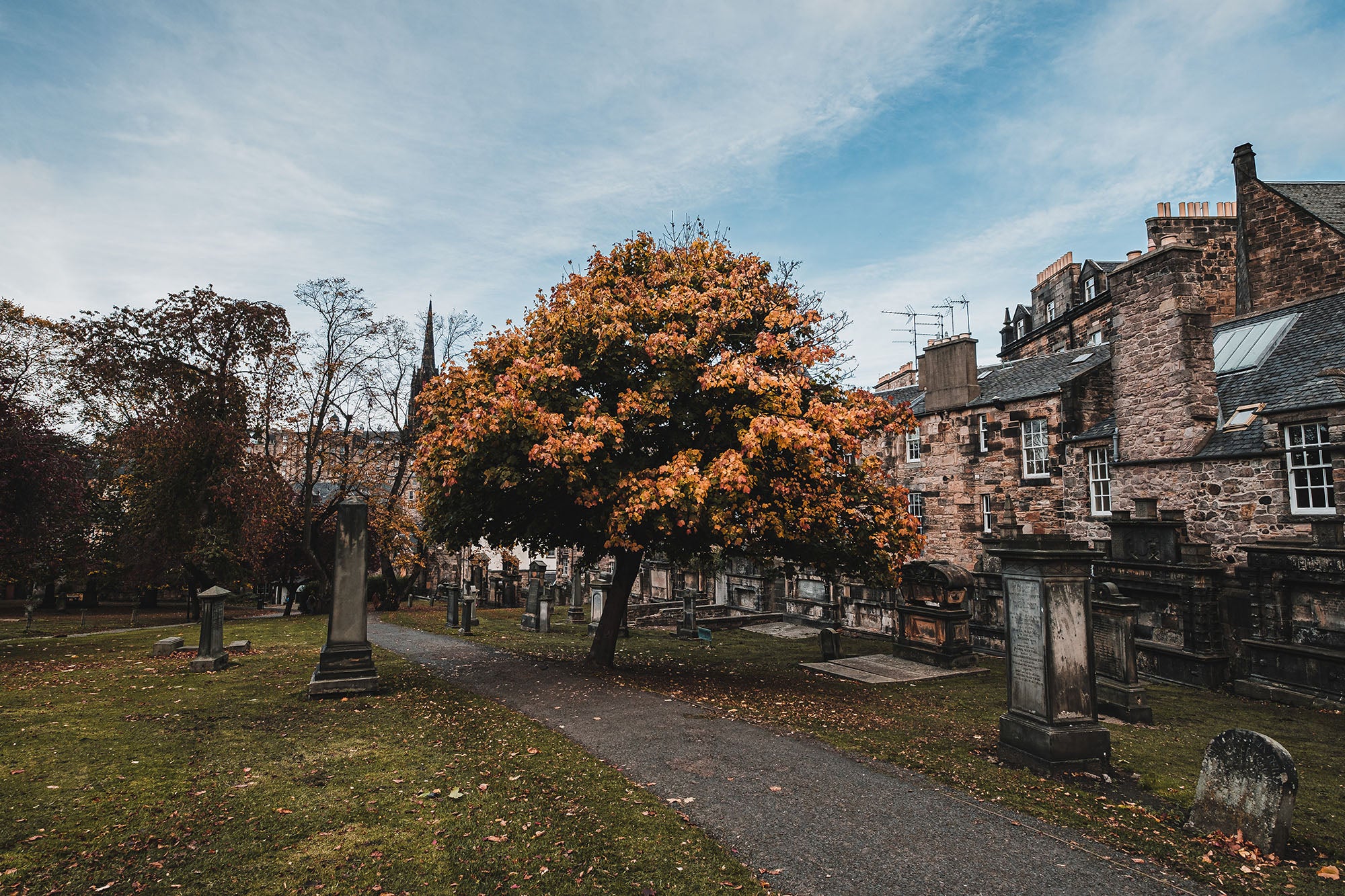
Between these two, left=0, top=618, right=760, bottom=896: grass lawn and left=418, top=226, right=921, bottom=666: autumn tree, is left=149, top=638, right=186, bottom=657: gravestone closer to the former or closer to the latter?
left=0, top=618, right=760, bottom=896: grass lawn

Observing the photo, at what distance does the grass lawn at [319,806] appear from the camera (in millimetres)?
4797

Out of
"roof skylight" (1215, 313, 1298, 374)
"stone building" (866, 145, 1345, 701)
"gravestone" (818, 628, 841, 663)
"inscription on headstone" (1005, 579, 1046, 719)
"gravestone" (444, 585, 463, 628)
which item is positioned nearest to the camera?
"inscription on headstone" (1005, 579, 1046, 719)

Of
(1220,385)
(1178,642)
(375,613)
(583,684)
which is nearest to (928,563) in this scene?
(1178,642)

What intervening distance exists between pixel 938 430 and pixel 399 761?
24.6 meters

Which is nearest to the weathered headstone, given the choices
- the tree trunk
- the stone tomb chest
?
the tree trunk

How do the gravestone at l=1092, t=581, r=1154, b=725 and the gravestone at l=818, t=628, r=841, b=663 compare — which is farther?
the gravestone at l=818, t=628, r=841, b=663

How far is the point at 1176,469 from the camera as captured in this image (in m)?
17.9

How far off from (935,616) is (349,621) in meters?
12.3

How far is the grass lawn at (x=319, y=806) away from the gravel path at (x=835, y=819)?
0.42 metres

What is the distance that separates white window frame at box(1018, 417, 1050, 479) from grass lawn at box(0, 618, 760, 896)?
20.9 metres

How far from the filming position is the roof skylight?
18734 mm

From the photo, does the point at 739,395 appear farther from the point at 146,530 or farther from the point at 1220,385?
the point at 146,530

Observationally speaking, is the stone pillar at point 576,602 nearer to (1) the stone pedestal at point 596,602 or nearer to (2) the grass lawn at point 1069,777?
(1) the stone pedestal at point 596,602

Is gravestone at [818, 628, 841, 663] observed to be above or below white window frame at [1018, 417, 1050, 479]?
below
